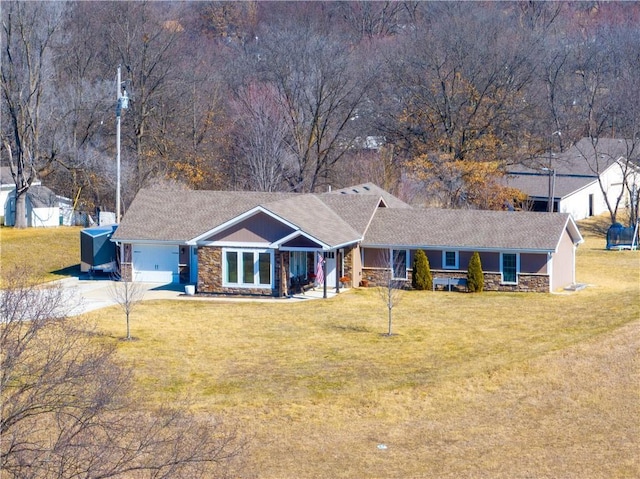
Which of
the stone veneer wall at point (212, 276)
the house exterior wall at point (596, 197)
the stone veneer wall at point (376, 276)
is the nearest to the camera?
the stone veneer wall at point (212, 276)

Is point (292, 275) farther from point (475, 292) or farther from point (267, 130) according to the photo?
point (267, 130)

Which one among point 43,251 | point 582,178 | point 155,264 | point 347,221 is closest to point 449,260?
point 347,221

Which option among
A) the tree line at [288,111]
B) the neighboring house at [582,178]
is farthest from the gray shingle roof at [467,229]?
the neighboring house at [582,178]

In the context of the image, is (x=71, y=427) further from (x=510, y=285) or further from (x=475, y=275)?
(x=510, y=285)

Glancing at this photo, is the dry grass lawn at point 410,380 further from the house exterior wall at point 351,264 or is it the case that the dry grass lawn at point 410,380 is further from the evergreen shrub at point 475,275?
the house exterior wall at point 351,264

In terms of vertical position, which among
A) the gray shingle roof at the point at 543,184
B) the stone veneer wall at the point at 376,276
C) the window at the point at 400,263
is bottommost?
the stone veneer wall at the point at 376,276

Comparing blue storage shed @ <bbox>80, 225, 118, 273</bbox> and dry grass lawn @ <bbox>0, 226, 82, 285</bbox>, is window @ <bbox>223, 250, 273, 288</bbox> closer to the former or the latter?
blue storage shed @ <bbox>80, 225, 118, 273</bbox>

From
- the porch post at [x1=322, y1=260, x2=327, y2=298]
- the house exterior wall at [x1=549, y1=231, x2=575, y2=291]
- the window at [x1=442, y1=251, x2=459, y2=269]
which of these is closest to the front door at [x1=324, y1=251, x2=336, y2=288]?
the porch post at [x1=322, y1=260, x2=327, y2=298]
